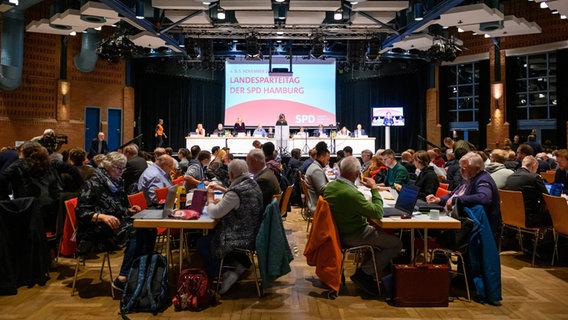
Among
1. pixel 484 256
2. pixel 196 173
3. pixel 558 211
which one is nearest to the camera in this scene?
pixel 484 256

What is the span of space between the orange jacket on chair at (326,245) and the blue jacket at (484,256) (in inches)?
A: 43.7

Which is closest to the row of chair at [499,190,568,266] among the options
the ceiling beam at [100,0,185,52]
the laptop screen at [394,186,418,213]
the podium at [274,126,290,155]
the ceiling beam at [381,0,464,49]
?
the laptop screen at [394,186,418,213]

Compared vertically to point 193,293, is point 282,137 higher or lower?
higher

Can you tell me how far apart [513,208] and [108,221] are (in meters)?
4.23

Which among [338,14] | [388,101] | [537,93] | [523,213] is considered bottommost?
[523,213]

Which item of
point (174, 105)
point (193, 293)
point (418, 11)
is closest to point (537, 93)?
point (418, 11)

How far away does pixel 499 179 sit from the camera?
18.0ft

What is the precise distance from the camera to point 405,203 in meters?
3.91

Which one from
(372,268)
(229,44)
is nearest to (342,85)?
(229,44)

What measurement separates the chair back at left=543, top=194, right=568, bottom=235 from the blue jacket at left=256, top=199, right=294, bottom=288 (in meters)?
2.82

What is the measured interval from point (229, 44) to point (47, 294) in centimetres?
1223

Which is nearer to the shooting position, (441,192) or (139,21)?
(441,192)

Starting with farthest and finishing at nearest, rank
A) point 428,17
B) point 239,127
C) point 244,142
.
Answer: point 239,127
point 244,142
point 428,17

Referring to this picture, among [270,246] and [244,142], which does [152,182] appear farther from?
[244,142]
